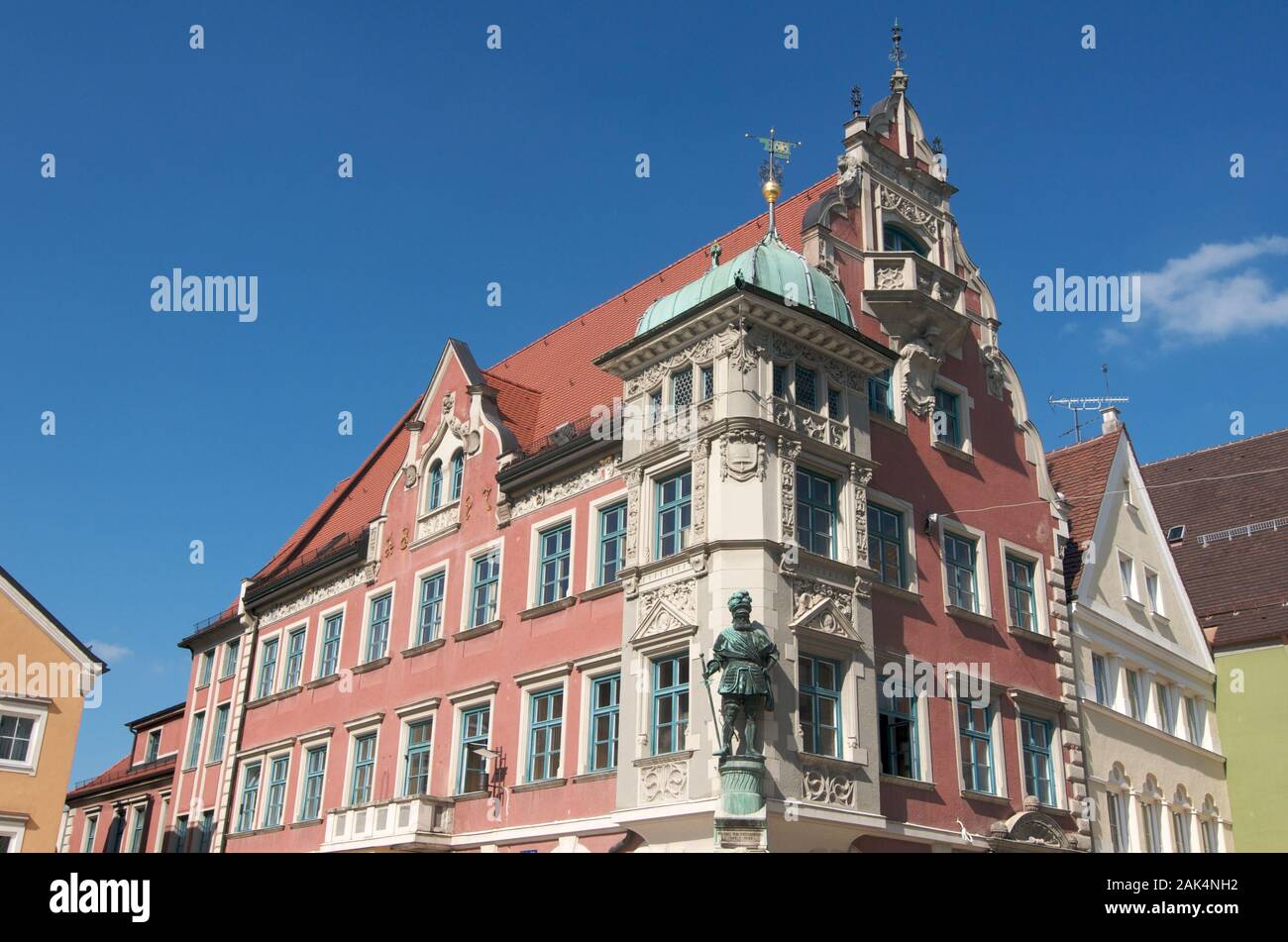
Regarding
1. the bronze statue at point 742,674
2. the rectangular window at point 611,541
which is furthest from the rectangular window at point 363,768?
the bronze statue at point 742,674

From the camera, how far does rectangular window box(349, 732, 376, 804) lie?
28.7m

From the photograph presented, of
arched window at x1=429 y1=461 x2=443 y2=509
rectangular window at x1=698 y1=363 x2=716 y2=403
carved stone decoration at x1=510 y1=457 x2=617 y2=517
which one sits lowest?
carved stone decoration at x1=510 y1=457 x2=617 y2=517

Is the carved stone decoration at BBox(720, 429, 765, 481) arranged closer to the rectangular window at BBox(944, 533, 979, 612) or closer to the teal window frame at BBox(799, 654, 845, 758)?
the teal window frame at BBox(799, 654, 845, 758)

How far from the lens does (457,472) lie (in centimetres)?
2978

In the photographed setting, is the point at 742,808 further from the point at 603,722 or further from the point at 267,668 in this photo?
the point at 267,668

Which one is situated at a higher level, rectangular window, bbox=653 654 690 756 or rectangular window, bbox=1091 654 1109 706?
rectangular window, bbox=1091 654 1109 706

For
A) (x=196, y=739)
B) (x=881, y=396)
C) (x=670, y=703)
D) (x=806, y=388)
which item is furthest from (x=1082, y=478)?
(x=196, y=739)

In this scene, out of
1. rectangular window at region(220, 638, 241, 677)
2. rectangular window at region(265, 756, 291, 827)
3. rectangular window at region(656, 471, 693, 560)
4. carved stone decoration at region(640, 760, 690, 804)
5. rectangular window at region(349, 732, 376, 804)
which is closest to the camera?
carved stone decoration at region(640, 760, 690, 804)

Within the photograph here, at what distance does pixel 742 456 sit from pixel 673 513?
6.23 feet

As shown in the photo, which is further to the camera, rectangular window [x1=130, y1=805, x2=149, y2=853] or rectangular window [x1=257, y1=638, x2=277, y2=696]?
rectangular window [x1=130, y1=805, x2=149, y2=853]

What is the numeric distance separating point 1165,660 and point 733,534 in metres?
15.4

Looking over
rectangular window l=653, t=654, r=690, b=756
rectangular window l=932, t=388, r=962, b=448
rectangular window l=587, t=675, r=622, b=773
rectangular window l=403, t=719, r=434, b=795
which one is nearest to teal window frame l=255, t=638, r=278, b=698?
rectangular window l=403, t=719, r=434, b=795

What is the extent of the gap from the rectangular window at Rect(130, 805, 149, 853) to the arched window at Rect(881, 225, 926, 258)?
91.4 ft
